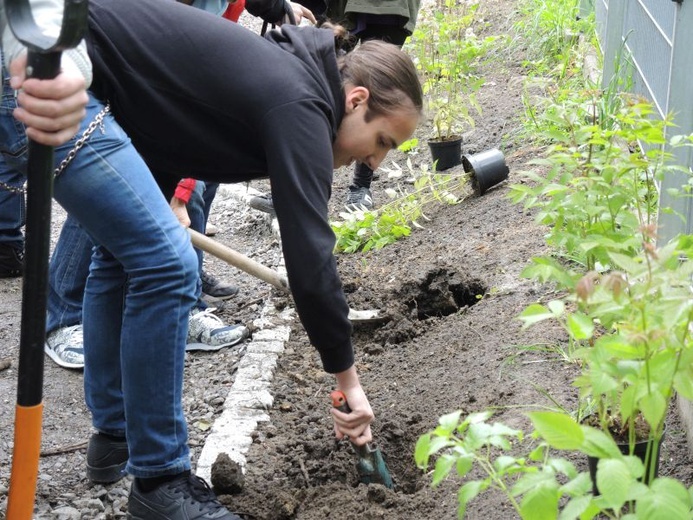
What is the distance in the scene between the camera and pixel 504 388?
313 centimetres

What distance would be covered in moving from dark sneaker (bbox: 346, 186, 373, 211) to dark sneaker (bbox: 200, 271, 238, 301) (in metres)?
1.05

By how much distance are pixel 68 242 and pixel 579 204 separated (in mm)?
2217

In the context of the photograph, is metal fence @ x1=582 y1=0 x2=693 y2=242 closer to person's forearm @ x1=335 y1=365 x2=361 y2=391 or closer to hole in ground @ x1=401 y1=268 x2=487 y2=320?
person's forearm @ x1=335 y1=365 x2=361 y2=391

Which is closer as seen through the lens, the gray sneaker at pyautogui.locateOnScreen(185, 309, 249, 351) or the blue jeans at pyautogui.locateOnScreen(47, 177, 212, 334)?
the blue jeans at pyautogui.locateOnScreen(47, 177, 212, 334)

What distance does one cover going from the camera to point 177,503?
2619mm

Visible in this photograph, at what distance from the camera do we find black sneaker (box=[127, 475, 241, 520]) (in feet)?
8.60

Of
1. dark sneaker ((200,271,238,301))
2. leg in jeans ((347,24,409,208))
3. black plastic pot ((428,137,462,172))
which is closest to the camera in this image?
dark sneaker ((200,271,238,301))

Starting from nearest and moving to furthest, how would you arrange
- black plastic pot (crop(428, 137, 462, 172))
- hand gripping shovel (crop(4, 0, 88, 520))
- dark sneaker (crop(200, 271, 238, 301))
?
hand gripping shovel (crop(4, 0, 88, 520))
dark sneaker (crop(200, 271, 238, 301))
black plastic pot (crop(428, 137, 462, 172))

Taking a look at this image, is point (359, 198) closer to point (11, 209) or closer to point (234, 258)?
point (234, 258)

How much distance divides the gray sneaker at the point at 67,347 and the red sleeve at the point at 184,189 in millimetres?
729

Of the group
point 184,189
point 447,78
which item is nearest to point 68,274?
point 184,189

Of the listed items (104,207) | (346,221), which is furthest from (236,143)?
(346,221)

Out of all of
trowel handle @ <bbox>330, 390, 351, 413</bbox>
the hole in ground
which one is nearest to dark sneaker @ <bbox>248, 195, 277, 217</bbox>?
the hole in ground

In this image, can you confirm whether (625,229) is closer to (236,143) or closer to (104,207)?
(236,143)
